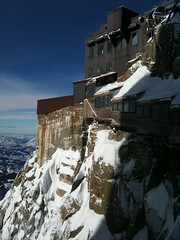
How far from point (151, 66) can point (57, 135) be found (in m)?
21.7

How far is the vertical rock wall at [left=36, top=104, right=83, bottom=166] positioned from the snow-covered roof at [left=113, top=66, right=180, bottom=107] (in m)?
11.4

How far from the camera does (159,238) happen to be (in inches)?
382

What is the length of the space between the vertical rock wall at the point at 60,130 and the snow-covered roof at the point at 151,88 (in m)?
→ 11.4

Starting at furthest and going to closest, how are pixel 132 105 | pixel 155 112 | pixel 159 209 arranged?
pixel 132 105 → pixel 155 112 → pixel 159 209

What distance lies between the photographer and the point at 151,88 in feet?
46.3

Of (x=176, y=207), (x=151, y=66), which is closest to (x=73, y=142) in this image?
(x=151, y=66)

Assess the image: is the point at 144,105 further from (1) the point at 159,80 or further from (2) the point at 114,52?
(2) the point at 114,52

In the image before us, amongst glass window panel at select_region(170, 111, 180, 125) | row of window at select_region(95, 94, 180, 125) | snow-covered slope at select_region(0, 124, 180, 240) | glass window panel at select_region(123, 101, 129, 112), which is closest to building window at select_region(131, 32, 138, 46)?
row of window at select_region(95, 94, 180, 125)

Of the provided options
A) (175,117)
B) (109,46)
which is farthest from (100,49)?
(175,117)

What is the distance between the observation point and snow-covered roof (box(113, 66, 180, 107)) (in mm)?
11389

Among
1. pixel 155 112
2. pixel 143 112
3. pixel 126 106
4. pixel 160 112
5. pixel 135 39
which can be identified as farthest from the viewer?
pixel 135 39

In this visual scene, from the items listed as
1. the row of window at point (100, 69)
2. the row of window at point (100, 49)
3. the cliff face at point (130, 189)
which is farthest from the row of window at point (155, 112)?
the row of window at point (100, 49)

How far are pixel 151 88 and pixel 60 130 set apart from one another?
20.2 metres

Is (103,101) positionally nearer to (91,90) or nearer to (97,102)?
(97,102)
